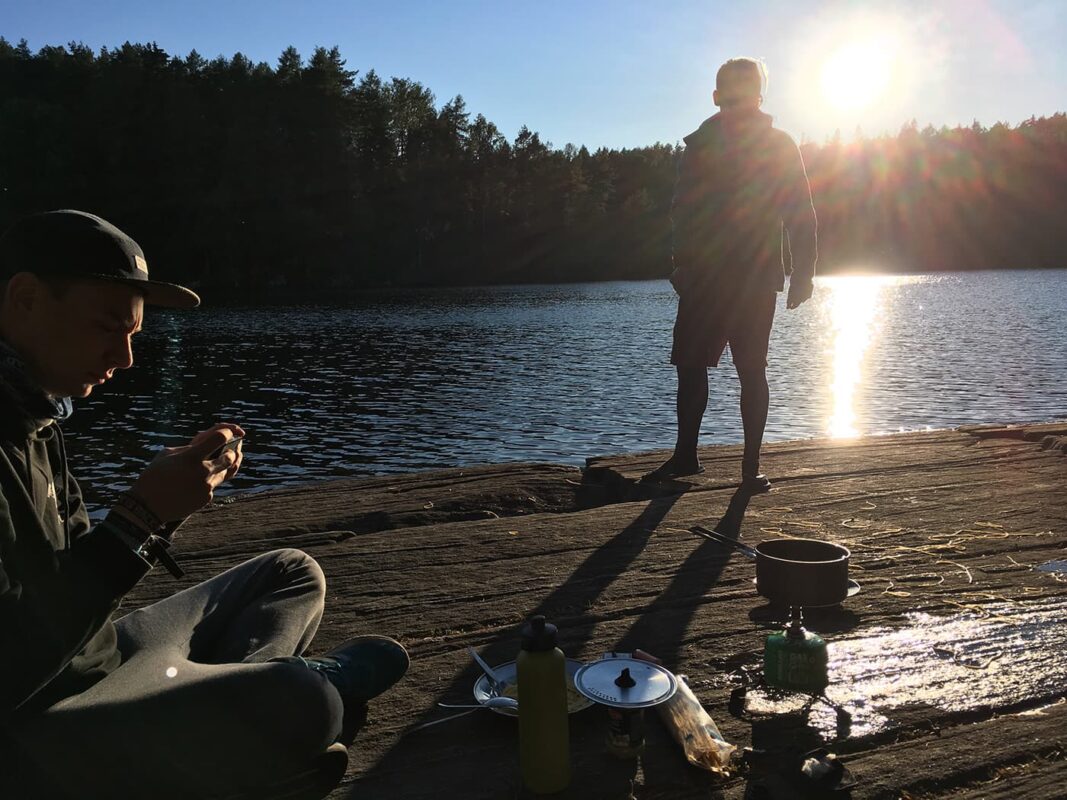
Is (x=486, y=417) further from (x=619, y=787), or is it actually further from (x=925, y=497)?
(x=619, y=787)

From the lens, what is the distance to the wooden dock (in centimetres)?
242

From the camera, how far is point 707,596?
12.2 feet

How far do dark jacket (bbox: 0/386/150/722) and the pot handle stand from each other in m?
3.10

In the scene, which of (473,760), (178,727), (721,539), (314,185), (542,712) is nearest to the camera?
(178,727)

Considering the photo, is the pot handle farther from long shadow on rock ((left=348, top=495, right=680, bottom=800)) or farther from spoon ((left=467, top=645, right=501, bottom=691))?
spoon ((left=467, top=645, right=501, bottom=691))

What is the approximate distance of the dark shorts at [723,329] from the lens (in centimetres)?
579

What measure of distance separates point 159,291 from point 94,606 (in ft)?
2.85

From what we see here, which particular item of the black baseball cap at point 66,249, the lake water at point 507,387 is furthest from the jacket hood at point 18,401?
the lake water at point 507,387

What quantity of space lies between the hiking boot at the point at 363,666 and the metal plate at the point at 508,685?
Result: 294mm

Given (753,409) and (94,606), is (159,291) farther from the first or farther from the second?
(753,409)

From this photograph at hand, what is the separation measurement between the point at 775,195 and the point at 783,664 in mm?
4000

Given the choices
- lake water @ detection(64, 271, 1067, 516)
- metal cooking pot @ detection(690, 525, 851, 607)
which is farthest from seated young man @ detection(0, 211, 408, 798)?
lake water @ detection(64, 271, 1067, 516)

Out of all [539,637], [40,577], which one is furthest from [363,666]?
[40,577]

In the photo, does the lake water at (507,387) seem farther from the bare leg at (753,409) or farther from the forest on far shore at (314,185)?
the forest on far shore at (314,185)
